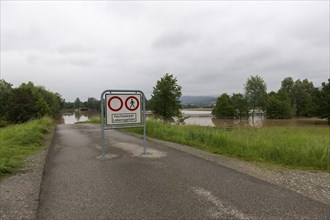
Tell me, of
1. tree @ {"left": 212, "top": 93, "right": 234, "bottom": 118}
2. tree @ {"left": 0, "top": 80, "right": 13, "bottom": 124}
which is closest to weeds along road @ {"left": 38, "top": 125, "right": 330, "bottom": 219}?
tree @ {"left": 0, "top": 80, "right": 13, "bottom": 124}

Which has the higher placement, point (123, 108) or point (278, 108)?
point (123, 108)

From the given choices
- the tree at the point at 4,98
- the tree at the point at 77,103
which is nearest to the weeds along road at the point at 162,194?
the tree at the point at 4,98

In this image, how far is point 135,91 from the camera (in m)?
7.29

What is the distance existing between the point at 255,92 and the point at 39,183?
79.0 m

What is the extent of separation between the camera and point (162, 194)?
400 cm

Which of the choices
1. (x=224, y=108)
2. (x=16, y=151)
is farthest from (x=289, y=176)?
(x=224, y=108)

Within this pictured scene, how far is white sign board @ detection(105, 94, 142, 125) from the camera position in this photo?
270 inches

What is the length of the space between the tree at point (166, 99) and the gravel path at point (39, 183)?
25.5m

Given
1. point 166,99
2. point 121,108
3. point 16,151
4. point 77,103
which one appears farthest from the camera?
point 77,103

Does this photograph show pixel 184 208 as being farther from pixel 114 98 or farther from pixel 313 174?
pixel 114 98

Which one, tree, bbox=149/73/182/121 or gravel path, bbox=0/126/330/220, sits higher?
tree, bbox=149/73/182/121

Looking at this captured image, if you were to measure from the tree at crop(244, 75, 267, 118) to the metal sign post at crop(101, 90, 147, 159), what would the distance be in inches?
2922

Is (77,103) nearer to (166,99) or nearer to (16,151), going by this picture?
(166,99)

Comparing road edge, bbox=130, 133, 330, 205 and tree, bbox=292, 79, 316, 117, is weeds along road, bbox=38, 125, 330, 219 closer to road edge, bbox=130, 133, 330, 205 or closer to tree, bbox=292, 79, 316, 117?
road edge, bbox=130, 133, 330, 205
